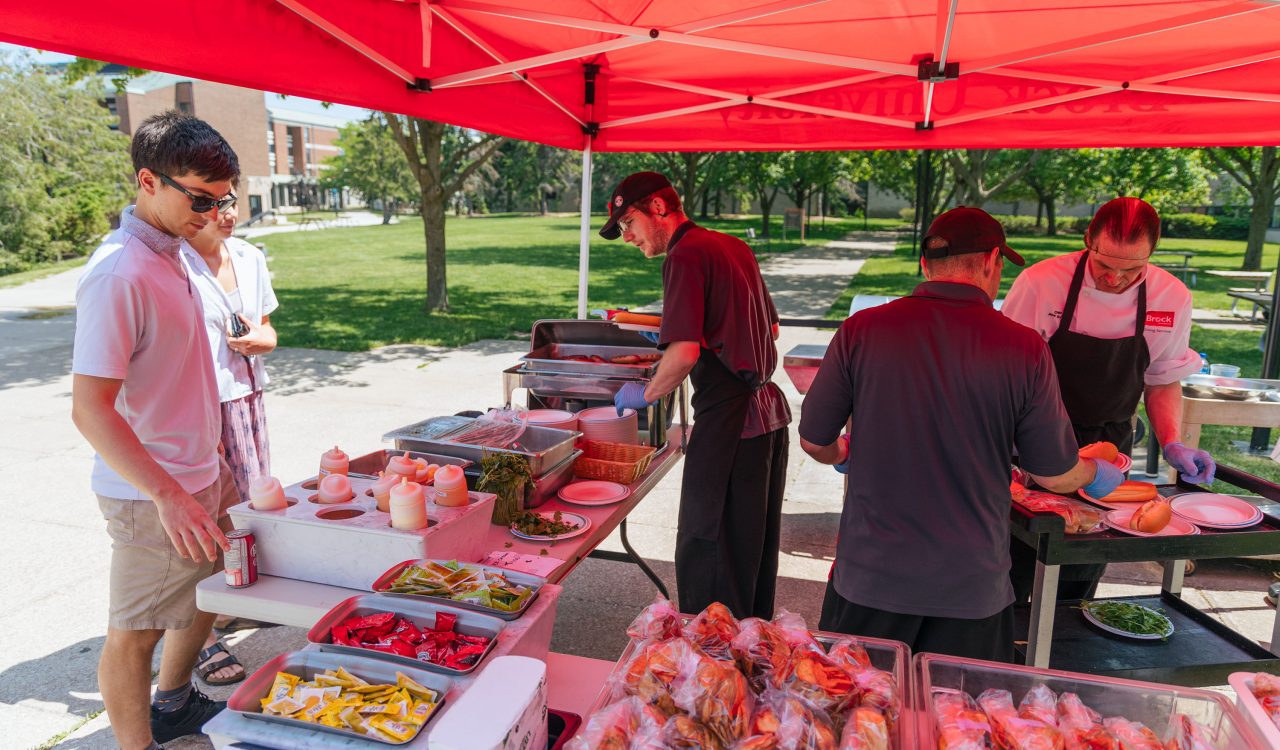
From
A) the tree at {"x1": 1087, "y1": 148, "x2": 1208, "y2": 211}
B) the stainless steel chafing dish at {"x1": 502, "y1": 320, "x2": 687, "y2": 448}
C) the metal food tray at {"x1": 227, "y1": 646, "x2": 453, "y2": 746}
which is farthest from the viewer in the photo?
the tree at {"x1": 1087, "y1": 148, "x2": 1208, "y2": 211}

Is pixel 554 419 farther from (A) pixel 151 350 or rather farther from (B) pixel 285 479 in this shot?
(B) pixel 285 479

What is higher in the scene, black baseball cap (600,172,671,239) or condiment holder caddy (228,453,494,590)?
black baseball cap (600,172,671,239)

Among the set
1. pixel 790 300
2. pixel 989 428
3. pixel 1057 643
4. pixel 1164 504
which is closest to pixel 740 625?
pixel 989 428

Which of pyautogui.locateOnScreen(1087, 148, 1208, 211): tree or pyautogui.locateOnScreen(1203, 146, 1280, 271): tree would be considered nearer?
pyautogui.locateOnScreen(1203, 146, 1280, 271): tree

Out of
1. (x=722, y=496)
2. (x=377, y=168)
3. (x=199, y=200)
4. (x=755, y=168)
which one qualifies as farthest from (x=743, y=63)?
(x=377, y=168)

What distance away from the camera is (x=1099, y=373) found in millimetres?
3033

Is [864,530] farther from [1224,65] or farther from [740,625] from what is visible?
[1224,65]

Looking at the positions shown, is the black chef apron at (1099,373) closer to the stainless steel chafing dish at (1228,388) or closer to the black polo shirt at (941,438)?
the black polo shirt at (941,438)

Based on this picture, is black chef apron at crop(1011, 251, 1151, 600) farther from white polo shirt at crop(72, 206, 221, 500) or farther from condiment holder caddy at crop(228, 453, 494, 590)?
white polo shirt at crop(72, 206, 221, 500)

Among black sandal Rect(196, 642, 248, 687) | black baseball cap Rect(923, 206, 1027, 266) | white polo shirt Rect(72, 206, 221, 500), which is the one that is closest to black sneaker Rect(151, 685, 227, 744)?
black sandal Rect(196, 642, 248, 687)

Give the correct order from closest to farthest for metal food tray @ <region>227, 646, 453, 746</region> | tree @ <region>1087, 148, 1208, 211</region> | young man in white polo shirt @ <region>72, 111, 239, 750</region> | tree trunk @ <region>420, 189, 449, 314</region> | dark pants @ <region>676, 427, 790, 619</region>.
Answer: metal food tray @ <region>227, 646, 453, 746</region>
young man in white polo shirt @ <region>72, 111, 239, 750</region>
dark pants @ <region>676, 427, 790, 619</region>
tree trunk @ <region>420, 189, 449, 314</region>
tree @ <region>1087, 148, 1208, 211</region>

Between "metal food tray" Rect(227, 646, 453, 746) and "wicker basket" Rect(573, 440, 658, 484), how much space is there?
1663mm

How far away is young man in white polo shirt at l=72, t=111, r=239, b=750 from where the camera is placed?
6.84ft

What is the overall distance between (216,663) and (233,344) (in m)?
1.32
